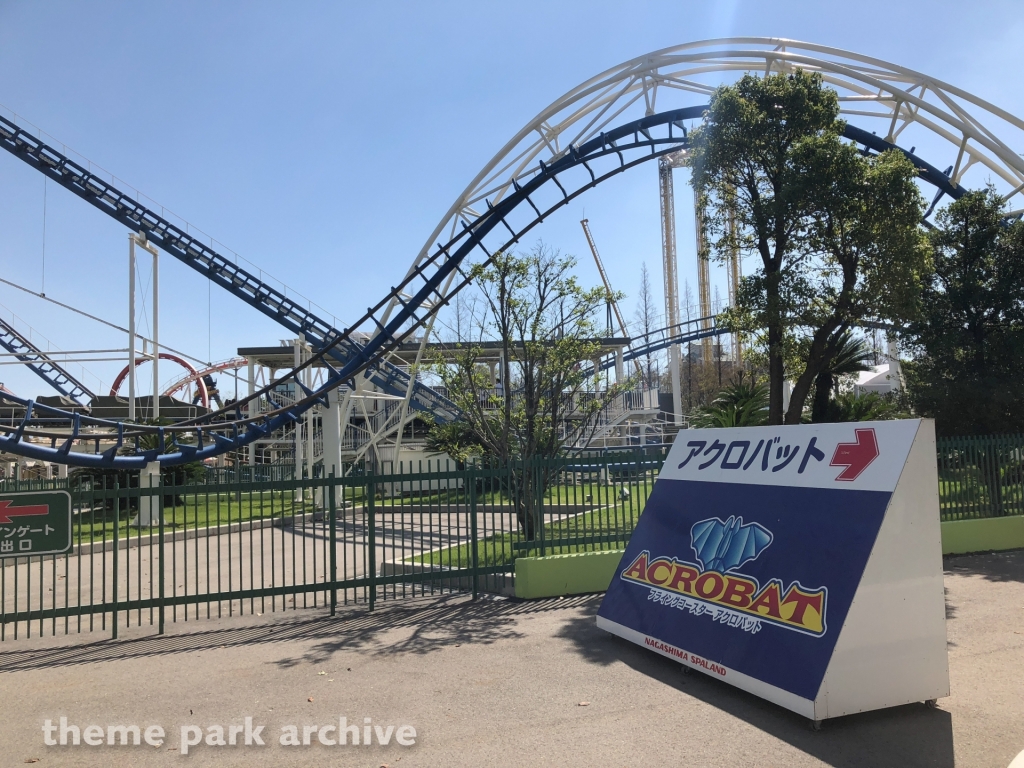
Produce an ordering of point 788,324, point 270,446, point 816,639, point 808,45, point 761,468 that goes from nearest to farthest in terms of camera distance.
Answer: point 816,639 < point 761,468 < point 788,324 < point 808,45 < point 270,446

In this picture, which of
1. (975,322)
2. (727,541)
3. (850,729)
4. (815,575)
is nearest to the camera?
(850,729)

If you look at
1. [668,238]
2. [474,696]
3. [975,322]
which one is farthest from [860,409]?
[668,238]

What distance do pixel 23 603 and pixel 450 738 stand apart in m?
9.21

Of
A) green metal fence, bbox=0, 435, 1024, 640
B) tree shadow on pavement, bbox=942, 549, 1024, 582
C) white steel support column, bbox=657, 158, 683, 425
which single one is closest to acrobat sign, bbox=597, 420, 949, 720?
green metal fence, bbox=0, 435, 1024, 640

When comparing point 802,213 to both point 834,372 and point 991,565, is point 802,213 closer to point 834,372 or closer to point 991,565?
point 991,565

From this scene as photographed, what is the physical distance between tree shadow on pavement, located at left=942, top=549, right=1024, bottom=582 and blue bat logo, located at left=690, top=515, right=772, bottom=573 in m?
5.21

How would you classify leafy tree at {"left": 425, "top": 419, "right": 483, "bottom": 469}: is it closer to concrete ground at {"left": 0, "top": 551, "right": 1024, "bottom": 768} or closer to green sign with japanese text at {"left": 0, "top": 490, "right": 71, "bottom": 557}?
concrete ground at {"left": 0, "top": 551, "right": 1024, "bottom": 768}

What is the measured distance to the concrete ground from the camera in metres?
5.26

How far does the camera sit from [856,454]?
20.4ft

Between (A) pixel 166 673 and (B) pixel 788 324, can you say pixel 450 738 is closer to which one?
(A) pixel 166 673

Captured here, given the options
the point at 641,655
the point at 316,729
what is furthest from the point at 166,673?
the point at 641,655

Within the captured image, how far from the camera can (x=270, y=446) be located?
38188 mm

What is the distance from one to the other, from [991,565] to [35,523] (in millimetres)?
13377

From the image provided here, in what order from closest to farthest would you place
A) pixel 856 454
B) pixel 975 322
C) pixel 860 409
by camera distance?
pixel 856 454 → pixel 975 322 → pixel 860 409
